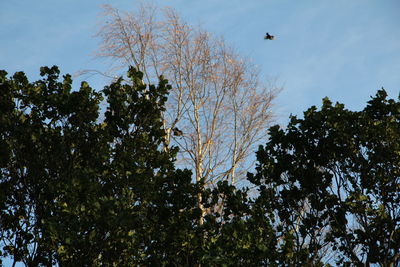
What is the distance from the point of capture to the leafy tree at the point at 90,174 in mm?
7160

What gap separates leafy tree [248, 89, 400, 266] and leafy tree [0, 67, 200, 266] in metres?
1.43

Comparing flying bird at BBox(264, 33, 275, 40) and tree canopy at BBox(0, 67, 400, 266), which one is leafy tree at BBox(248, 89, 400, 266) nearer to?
tree canopy at BBox(0, 67, 400, 266)

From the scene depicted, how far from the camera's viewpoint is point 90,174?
7.29 metres

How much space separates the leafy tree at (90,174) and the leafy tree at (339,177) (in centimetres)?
143

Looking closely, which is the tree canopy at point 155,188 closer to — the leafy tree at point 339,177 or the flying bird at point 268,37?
the leafy tree at point 339,177

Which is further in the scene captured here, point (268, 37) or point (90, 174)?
point (268, 37)

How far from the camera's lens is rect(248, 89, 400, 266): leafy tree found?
8180 mm

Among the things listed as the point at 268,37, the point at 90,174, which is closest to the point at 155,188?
the point at 90,174

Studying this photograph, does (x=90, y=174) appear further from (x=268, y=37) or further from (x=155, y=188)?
(x=268, y=37)

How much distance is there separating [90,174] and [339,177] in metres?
3.68

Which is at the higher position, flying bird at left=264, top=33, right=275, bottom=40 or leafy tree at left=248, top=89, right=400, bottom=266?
flying bird at left=264, top=33, right=275, bottom=40

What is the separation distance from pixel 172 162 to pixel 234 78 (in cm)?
655

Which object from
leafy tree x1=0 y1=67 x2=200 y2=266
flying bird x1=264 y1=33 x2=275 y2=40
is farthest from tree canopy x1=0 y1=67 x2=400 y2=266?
flying bird x1=264 y1=33 x2=275 y2=40

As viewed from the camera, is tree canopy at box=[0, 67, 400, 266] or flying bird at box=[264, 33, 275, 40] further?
flying bird at box=[264, 33, 275, 40]
